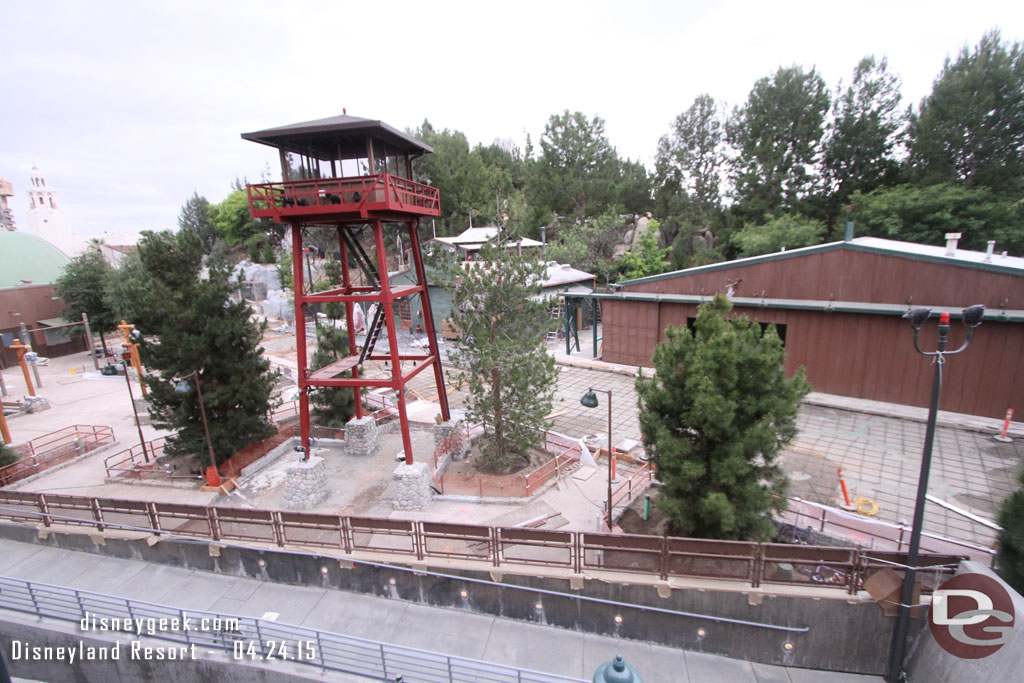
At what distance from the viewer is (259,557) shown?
10883mm

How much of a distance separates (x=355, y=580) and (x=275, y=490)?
5.19m

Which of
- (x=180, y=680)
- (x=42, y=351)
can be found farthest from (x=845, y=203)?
(x=42, y=351)

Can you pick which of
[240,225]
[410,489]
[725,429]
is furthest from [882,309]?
[240,225]

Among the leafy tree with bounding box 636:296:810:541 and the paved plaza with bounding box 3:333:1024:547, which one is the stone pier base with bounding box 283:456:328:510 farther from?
the leafy tree with bounding box 636:296:810:541

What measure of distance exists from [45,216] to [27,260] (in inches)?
2391

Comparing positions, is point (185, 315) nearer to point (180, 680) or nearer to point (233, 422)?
point (233, 422)

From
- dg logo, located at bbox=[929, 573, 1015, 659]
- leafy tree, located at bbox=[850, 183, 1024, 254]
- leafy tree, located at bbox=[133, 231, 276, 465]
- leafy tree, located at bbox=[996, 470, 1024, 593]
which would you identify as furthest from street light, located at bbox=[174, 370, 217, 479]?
leafy tree, located at bbox=[850, 183, 1024, 254]

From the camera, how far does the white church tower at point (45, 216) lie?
8569 centimetres

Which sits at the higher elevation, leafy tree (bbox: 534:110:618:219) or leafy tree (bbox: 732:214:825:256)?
leafy tree (bbox: 534:110:618:219)

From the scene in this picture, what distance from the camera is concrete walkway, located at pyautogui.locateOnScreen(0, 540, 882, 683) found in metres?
8.80

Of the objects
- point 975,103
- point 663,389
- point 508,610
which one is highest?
point 975,103

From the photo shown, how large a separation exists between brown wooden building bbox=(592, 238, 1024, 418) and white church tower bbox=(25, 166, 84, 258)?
11234cm

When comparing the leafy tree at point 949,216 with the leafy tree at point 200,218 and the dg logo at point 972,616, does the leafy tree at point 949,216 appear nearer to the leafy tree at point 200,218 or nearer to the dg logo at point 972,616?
the dg logo at point 972,616

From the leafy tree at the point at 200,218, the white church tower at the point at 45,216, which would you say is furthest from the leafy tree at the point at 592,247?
the white church tower at the point at 45,216
